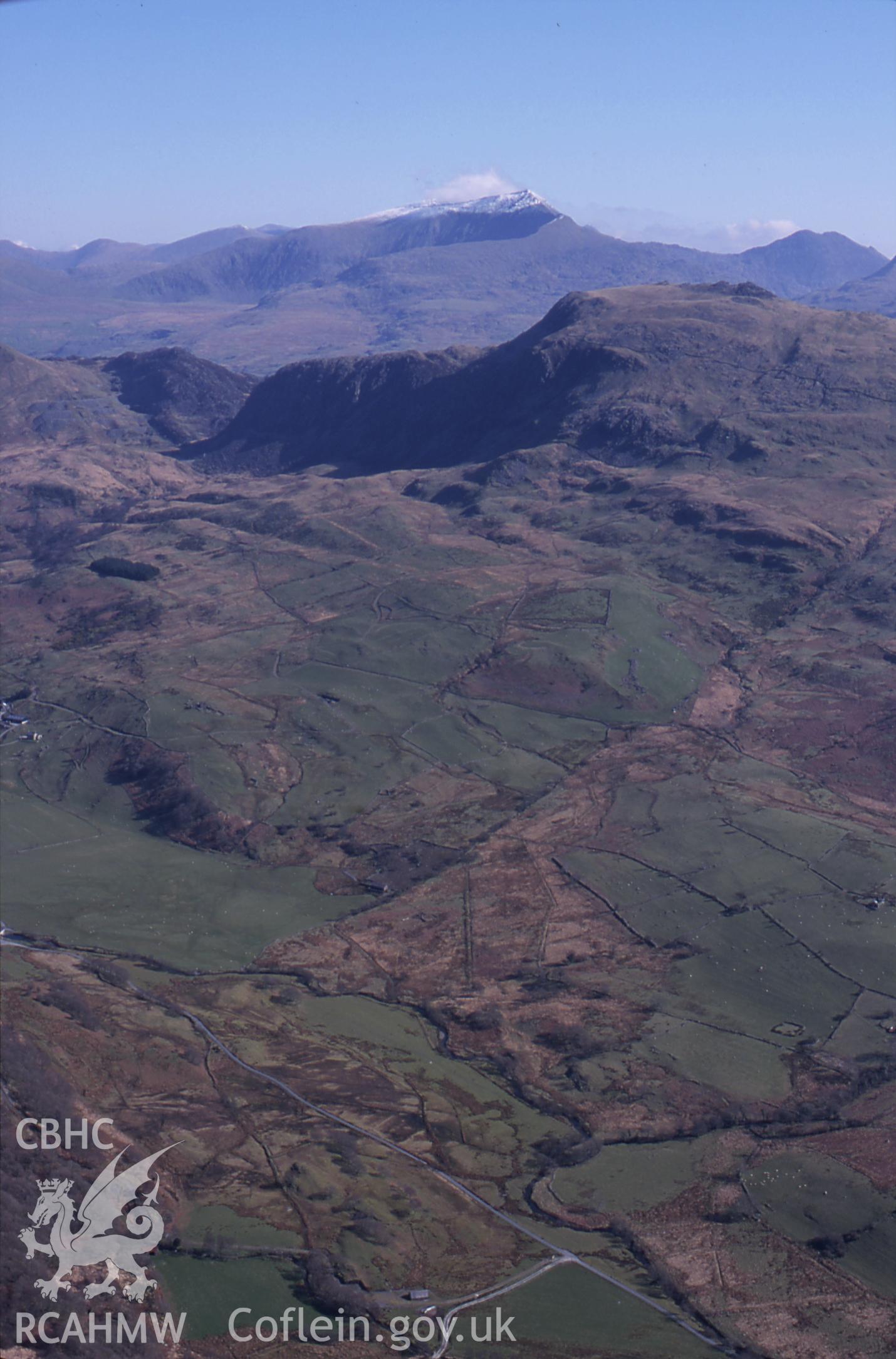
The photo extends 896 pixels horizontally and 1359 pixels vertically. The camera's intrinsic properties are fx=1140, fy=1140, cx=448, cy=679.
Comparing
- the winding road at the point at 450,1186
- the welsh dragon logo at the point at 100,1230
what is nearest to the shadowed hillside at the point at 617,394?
the winding road at the point at 450,1186

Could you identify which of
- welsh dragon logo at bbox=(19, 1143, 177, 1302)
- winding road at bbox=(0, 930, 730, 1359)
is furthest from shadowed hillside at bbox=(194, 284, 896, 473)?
welsh dragon logo at bbox=(19, 1143, 177, 1302)

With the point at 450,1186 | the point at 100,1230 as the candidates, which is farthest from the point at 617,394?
→ the point at 100,1230

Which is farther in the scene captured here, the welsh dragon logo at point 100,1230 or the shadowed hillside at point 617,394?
the shadowed hillside at point 617,394

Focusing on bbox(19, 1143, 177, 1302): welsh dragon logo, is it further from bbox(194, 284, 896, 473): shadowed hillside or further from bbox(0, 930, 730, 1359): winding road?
bbox(194, 284, 896, 473): shadowed hillside

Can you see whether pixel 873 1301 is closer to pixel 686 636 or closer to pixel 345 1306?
pixel 345 1306

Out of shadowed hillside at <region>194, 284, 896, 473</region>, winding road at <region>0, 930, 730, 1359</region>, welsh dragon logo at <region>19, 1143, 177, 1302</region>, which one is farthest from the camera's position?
shadowed hillside at <region>194, 284, 896, 473</region>

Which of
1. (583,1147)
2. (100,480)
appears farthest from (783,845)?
(100,480)

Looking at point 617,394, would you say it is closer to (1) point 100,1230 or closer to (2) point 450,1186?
(2) point 450,1186

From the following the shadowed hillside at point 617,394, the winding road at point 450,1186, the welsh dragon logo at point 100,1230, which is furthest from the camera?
the shadowed hillside at point 617,394

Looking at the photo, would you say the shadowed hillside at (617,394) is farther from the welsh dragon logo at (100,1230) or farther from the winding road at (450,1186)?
the welsh dragon logo at (100,1230)
